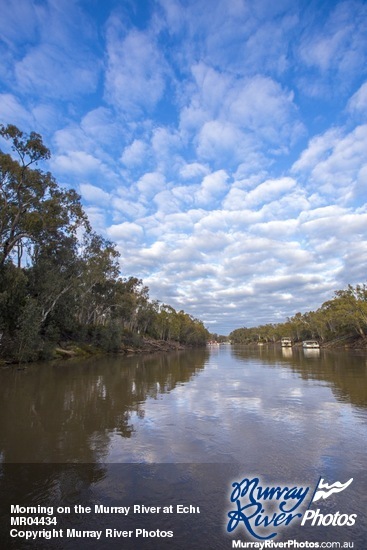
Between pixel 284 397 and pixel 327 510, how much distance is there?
9.04 meters

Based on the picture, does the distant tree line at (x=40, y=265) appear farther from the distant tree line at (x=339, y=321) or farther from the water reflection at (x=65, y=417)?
the distant tree line at (x=339, y=321)

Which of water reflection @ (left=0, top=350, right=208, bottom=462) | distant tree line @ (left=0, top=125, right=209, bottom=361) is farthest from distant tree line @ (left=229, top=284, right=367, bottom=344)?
water reflection @ (left=0, top=350, right=208, bottom=462)

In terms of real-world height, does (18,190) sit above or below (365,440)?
above

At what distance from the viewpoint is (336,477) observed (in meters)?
5.29

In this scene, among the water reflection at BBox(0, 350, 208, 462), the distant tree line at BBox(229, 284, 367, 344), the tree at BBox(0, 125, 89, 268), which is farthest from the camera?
the distant tree line at BBox(229, 284, 367, 344)

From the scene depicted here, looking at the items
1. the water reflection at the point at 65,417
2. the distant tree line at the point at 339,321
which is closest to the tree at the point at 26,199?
the water reflection at the point at 65,417

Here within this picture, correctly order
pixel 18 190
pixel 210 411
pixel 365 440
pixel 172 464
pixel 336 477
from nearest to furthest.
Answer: pixel 336 477, pixel 172 464, pixel 365 440, pixel 210 411, pixel 18 190

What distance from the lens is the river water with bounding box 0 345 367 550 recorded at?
3883 mm

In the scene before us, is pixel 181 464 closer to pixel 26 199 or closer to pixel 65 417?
pixel 65 417

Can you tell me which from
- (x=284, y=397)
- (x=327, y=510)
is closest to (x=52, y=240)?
(x=284, y=397)

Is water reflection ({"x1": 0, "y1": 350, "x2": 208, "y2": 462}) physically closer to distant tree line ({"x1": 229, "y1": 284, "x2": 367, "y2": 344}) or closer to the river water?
the river water

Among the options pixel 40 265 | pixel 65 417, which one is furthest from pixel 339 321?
pixel 65 417

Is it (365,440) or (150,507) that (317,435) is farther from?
(150,507)

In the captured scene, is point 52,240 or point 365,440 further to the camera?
point 52,240
